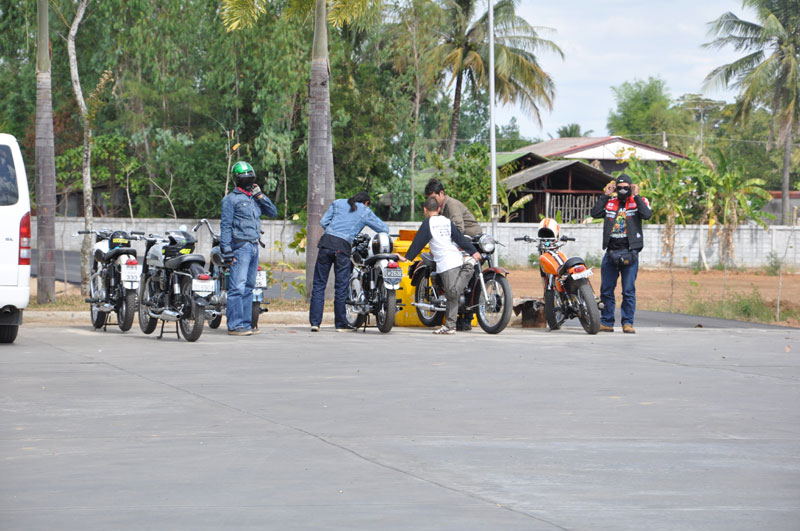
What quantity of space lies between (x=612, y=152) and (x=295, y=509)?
54.0 m

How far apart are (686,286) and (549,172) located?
1574 centimetres

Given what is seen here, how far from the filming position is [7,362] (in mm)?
11211

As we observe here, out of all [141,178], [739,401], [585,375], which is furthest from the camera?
[141,178]

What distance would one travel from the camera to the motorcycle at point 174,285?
13211mm

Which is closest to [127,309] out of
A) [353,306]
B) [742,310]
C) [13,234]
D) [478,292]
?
[13,234]

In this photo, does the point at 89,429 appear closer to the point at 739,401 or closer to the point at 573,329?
the point at 739,401

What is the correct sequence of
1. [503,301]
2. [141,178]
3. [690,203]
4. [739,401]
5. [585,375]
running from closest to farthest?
[739,401] → [585,375] → [503,301] → [690,203] → [141,178]

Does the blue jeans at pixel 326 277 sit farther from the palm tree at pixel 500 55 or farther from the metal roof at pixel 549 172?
the palm tree at pixel 500 55

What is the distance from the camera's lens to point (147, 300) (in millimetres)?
14320

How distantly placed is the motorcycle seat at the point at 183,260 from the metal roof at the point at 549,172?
107ft

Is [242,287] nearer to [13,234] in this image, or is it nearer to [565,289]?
[13,234]

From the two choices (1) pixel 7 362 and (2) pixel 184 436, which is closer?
(2) pixel 184 436

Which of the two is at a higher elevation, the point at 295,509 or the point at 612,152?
the point at 612,152

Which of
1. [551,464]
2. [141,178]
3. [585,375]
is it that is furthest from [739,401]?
[141,178]
